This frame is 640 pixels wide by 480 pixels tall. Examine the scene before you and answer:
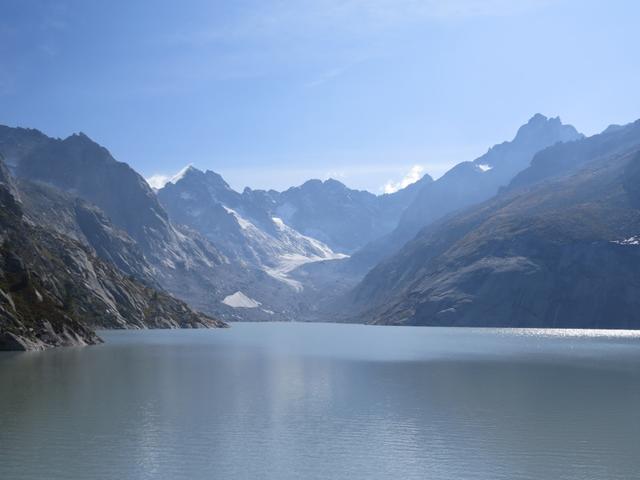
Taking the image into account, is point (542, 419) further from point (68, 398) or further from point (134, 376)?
point (134, 376)

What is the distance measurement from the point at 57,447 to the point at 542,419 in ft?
145

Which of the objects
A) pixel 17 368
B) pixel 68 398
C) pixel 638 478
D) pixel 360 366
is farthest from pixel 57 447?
pixel 360 366

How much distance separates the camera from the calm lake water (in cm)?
4719

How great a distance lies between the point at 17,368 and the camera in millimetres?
101500

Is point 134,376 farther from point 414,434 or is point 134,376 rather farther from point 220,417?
point 414,434

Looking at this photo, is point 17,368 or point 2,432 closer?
point 2,432

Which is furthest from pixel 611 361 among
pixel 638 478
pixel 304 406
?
pixel 638 478

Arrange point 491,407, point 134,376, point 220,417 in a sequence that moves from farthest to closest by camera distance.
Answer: point 134,376 < point 491,407 < point 220,417

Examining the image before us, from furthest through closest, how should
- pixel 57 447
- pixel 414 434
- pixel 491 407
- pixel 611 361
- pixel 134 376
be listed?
1. pixel 611 361
2. pixel 134 376
3. pixel 491 407
4. pixel 414 434
5. pixel 57 447

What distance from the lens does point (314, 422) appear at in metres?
63.8

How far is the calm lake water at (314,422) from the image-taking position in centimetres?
4719

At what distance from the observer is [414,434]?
58.6 m

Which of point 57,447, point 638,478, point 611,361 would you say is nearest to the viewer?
point 638,478

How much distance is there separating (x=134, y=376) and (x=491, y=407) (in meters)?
52.2
